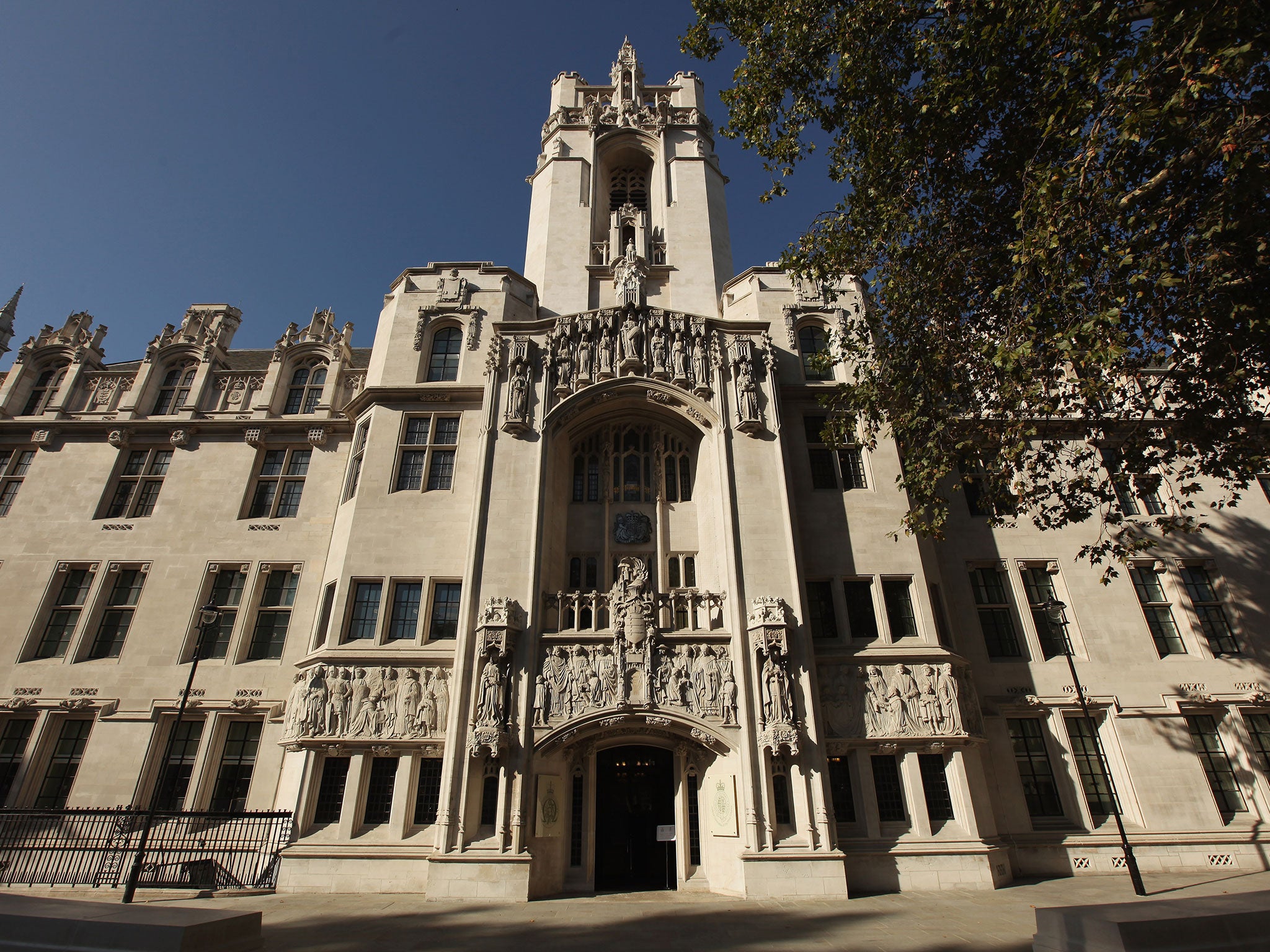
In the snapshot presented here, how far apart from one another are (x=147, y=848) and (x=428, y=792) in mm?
5888

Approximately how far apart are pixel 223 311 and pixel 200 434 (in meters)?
5.77

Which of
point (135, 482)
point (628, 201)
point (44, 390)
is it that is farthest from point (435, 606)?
point (628, 201)

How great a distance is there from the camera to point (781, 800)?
15.1 metres

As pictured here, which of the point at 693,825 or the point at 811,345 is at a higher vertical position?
the point at 811,345

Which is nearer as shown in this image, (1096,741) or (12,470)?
(1096,741)

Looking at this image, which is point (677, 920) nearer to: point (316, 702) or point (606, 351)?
point (316, 702)

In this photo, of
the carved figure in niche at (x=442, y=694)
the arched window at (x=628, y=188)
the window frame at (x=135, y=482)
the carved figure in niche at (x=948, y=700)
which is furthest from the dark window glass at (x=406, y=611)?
the arched window at (x=628, y=188)

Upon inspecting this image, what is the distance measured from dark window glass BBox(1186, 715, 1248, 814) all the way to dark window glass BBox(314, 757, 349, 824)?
22.6 metres

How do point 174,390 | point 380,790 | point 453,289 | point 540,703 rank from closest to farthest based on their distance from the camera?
1. point 540,703
2. point 380,790
3. point 453,289
4. point 174,390

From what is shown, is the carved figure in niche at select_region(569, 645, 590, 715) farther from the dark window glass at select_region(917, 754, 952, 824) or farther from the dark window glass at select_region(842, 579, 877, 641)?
the dark window glass at select_region(917, 754, 952, 824)

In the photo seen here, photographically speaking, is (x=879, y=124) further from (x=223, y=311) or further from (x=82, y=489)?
(x=82, y=489)

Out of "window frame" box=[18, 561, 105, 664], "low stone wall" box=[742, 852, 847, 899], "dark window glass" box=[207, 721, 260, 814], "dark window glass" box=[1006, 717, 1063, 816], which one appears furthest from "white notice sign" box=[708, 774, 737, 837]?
"window frame" box=[18, 561, 105, 664]

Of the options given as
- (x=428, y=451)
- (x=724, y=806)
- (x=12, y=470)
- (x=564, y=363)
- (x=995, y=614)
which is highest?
(x=564, y=363)

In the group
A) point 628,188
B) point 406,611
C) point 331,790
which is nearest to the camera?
point 331,790
